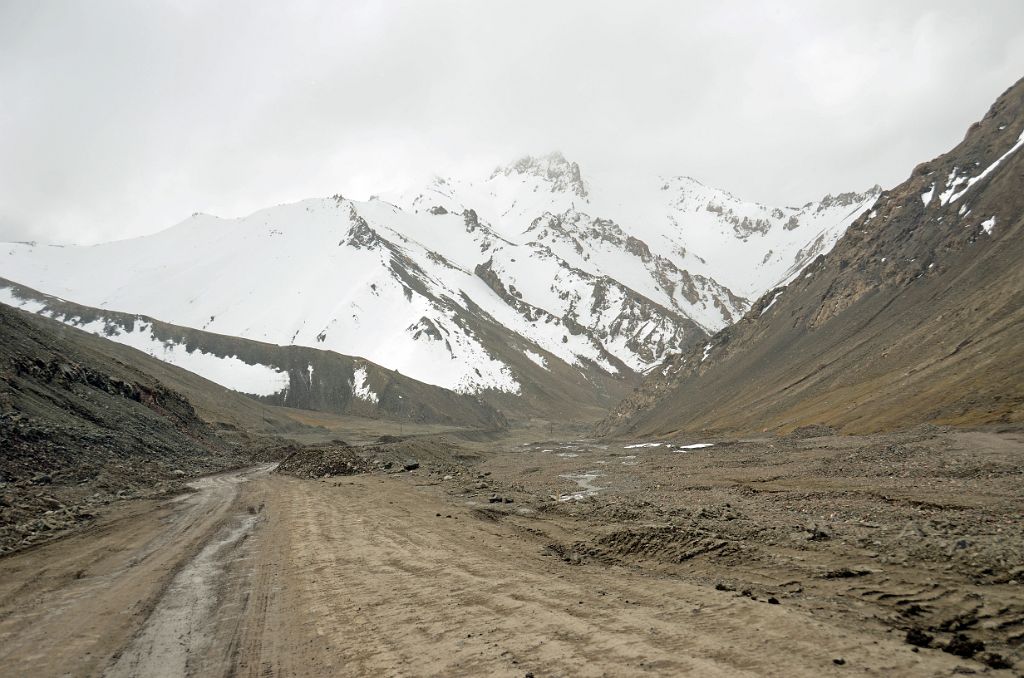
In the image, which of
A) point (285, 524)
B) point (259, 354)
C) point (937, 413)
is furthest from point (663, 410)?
point (259, 354)

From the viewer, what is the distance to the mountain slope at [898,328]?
48719mm

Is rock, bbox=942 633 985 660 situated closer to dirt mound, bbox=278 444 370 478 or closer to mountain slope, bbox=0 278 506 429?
dirt mound, bbox=278 444 370 478

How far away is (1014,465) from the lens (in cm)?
2362

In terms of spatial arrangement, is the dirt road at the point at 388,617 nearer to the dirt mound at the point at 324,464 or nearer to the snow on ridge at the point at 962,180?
the dirt mound at the point at 324,464

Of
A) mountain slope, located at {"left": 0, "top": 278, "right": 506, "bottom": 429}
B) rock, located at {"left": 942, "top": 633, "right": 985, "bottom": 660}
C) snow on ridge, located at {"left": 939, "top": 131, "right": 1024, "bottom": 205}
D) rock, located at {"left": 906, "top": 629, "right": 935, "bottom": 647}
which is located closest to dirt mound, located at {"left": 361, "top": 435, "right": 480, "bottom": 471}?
rock, located at {"left": 906, "top": 629, "right": 935, "bottom": 647}

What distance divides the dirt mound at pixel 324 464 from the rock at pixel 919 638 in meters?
40.6

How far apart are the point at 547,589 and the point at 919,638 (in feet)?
18.8

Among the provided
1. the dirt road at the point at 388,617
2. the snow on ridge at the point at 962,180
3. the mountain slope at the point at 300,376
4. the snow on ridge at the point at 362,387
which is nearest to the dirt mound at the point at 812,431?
the dirt road at the point at 388,617

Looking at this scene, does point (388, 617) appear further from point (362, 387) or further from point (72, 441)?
point (362, 387)

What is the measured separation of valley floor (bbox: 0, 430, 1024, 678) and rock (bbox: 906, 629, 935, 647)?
11.0 inches

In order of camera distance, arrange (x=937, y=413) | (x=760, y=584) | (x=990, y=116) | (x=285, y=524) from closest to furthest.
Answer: (x=760, y=584) → (x=285, y=524) → (x=937, y=413) → (x=990, y=116)

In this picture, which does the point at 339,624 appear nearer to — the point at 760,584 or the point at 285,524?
the point at 760,584

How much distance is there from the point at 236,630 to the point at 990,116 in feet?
427

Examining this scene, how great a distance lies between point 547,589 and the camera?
10891mm
